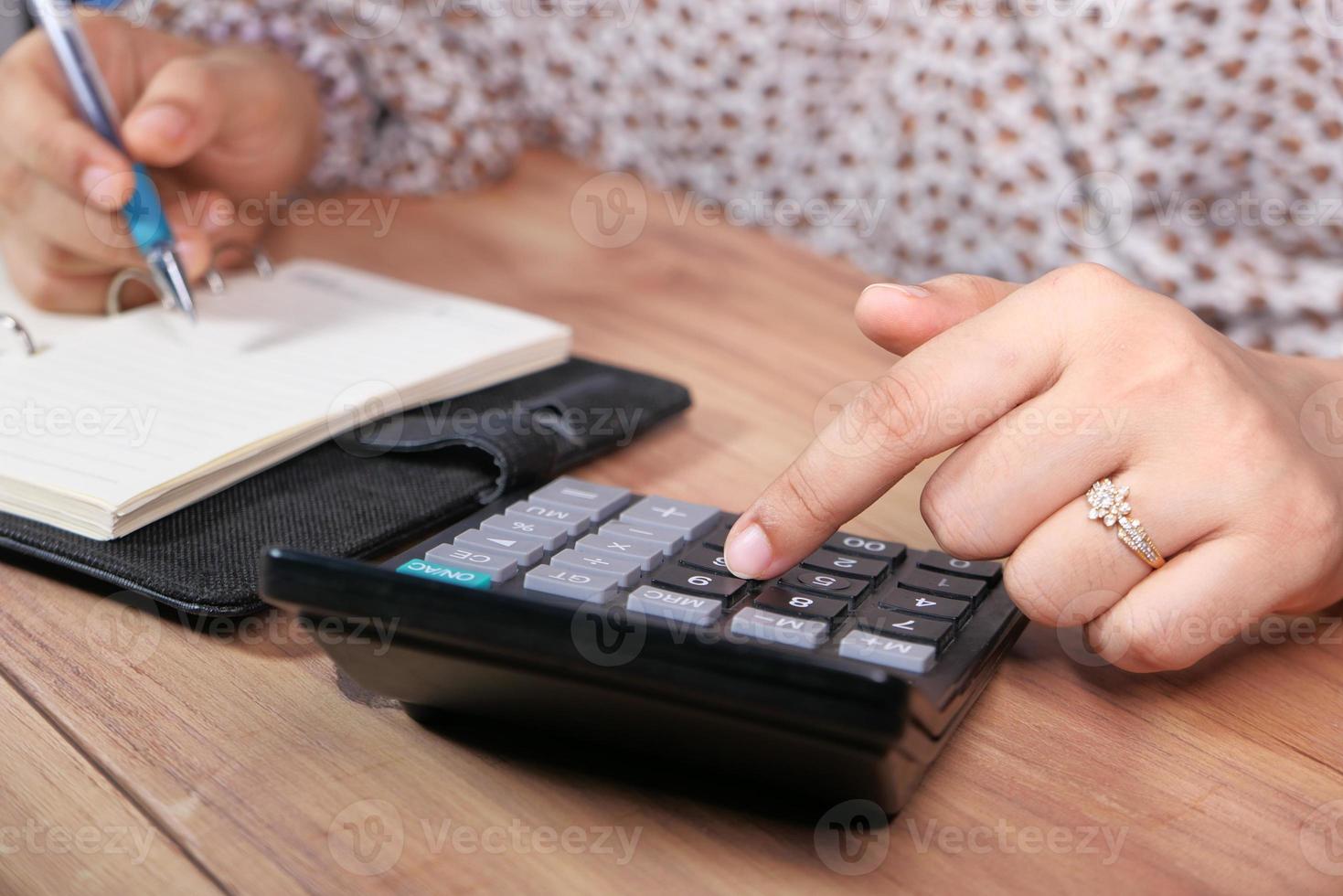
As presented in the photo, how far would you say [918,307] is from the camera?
45cm

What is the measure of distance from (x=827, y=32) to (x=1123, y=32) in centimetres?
25

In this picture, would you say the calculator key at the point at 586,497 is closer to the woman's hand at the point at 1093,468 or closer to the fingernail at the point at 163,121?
the woman's hand at the point at 1093,468

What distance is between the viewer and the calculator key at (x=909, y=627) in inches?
15.0

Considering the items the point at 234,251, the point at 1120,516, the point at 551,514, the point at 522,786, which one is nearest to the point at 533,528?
the point at 551,514

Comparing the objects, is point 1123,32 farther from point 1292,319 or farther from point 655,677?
point 655,677

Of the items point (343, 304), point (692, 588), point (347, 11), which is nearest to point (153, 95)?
point (343, 304)

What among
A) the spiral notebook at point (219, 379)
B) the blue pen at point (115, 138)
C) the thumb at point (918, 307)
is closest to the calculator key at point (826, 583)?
the thumb at point (918, 307)

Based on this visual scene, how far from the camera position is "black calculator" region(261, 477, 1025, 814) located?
0.32 meters

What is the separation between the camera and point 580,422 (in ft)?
1.94

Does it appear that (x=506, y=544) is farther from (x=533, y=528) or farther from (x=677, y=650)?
(x=677, y=650)

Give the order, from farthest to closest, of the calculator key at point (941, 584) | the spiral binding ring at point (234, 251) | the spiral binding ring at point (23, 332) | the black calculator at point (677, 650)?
the spiral binding ring at point (234, 251) < the spiral binding ring at point (23, 332) < the calculator key at point (941, 584) < the black calculator at point (677, 650)

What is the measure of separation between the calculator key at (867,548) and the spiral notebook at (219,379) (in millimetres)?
243

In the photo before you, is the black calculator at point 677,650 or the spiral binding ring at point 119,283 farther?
the spiral binding ring at point 119,283

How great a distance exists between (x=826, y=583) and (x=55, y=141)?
549mm
